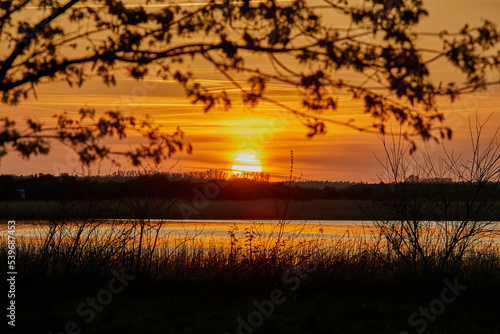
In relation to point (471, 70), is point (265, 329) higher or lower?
lower

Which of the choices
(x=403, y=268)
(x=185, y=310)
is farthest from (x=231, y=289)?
(x=403, y=268)

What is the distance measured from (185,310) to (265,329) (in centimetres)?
166

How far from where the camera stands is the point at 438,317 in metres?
9.41

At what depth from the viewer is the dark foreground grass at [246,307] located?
8711 mm

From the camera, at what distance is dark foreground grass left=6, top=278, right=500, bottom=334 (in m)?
8.71

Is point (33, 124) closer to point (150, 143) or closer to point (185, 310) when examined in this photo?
point (150, 143)

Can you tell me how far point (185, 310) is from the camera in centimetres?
952

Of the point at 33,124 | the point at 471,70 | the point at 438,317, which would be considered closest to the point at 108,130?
the point at 33,124

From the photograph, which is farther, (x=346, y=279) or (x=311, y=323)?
(x=346, y=279)

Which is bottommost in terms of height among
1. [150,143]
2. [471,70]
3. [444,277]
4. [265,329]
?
[265,329]

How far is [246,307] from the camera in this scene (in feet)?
31.7

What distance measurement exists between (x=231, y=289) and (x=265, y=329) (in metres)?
2.09

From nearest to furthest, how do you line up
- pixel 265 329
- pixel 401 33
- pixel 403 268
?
pixel 401 33
pixel 265 329
pixel 403 268

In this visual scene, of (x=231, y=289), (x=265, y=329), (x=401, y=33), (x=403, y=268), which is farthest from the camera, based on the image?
(x=403, y=268)
